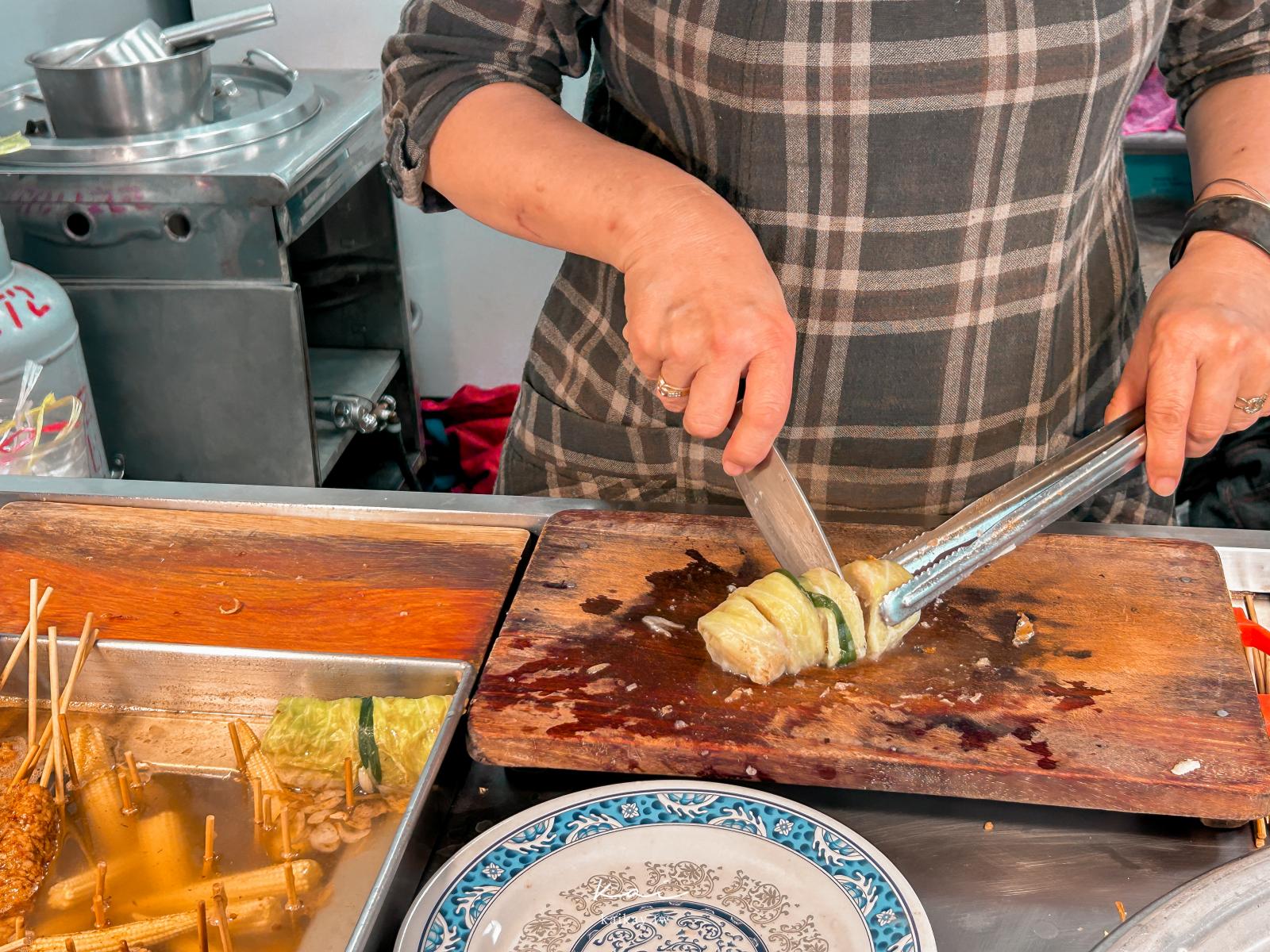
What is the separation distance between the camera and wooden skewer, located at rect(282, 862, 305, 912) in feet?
4.01

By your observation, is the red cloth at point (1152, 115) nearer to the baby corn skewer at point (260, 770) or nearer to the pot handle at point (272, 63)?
the pot handle at point (272, 63)

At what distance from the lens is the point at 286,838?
1270 mm

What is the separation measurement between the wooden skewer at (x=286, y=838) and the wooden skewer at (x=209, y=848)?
0.24 feet

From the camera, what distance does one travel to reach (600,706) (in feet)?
4.47

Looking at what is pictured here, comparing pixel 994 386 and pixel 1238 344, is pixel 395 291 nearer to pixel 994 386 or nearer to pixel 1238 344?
pixel 994 386

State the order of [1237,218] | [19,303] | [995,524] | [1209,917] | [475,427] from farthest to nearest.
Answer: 1. [475,427]
2. [19,303]
3. [1237,218]
4. [995,524]
5. [1209,917]

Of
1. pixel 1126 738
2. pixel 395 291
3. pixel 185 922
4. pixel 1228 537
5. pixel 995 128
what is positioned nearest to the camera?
pixel 185 922

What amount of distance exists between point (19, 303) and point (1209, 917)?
259 cm

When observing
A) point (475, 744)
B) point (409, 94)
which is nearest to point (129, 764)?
point (475, 744)

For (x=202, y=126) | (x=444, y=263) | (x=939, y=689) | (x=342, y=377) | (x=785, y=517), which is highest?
(x=202, y=126)

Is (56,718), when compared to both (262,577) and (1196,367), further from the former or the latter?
(1196,367)

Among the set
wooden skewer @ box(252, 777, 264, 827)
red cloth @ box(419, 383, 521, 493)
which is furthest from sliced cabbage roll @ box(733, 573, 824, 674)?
red cloth @ box(419, 383, 521, 493)

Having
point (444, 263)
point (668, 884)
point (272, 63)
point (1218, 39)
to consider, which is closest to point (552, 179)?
point (668, 884)

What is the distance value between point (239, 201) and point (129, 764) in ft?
6.40
